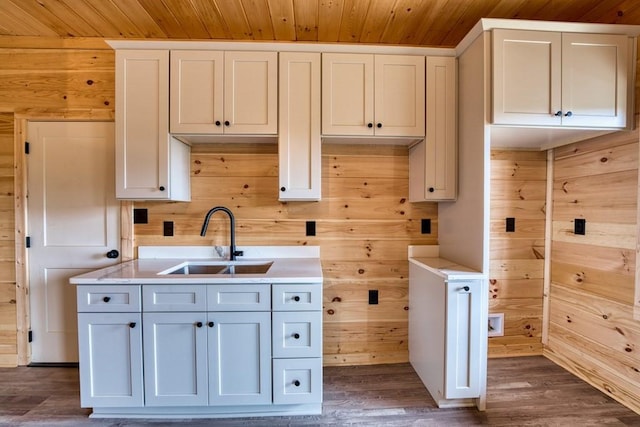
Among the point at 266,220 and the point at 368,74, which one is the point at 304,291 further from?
the point at 368,74

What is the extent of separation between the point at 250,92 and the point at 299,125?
0.38m

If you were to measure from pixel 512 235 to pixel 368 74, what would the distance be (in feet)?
5.39

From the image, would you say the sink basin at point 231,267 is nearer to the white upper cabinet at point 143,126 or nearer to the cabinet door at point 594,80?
the white upper cabinet at point 143,126

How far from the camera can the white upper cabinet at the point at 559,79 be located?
159cm

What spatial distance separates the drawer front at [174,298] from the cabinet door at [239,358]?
0.37 ft

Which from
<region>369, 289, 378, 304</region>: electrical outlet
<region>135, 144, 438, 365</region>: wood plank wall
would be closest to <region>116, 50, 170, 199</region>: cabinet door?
<region>135, 144, 438, 365</region>: wood plank wall

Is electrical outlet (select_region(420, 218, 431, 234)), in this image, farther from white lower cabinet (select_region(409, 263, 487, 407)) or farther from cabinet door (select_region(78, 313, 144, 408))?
cabinet door (select_region(78, 313, 144, 408))

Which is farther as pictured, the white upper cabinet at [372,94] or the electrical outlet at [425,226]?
the electrical outlet at [425,226]

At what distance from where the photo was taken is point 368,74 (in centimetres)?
185

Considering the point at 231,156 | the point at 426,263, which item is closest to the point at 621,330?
the point at 426,263

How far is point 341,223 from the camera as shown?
219cm

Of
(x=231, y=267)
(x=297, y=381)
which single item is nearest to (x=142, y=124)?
(x=231, y=267)

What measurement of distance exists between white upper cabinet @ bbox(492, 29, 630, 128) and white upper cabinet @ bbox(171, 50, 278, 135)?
53.2 inches

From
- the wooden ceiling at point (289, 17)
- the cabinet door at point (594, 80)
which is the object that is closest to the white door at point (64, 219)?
the wooden ceiling at point (289, 17)
